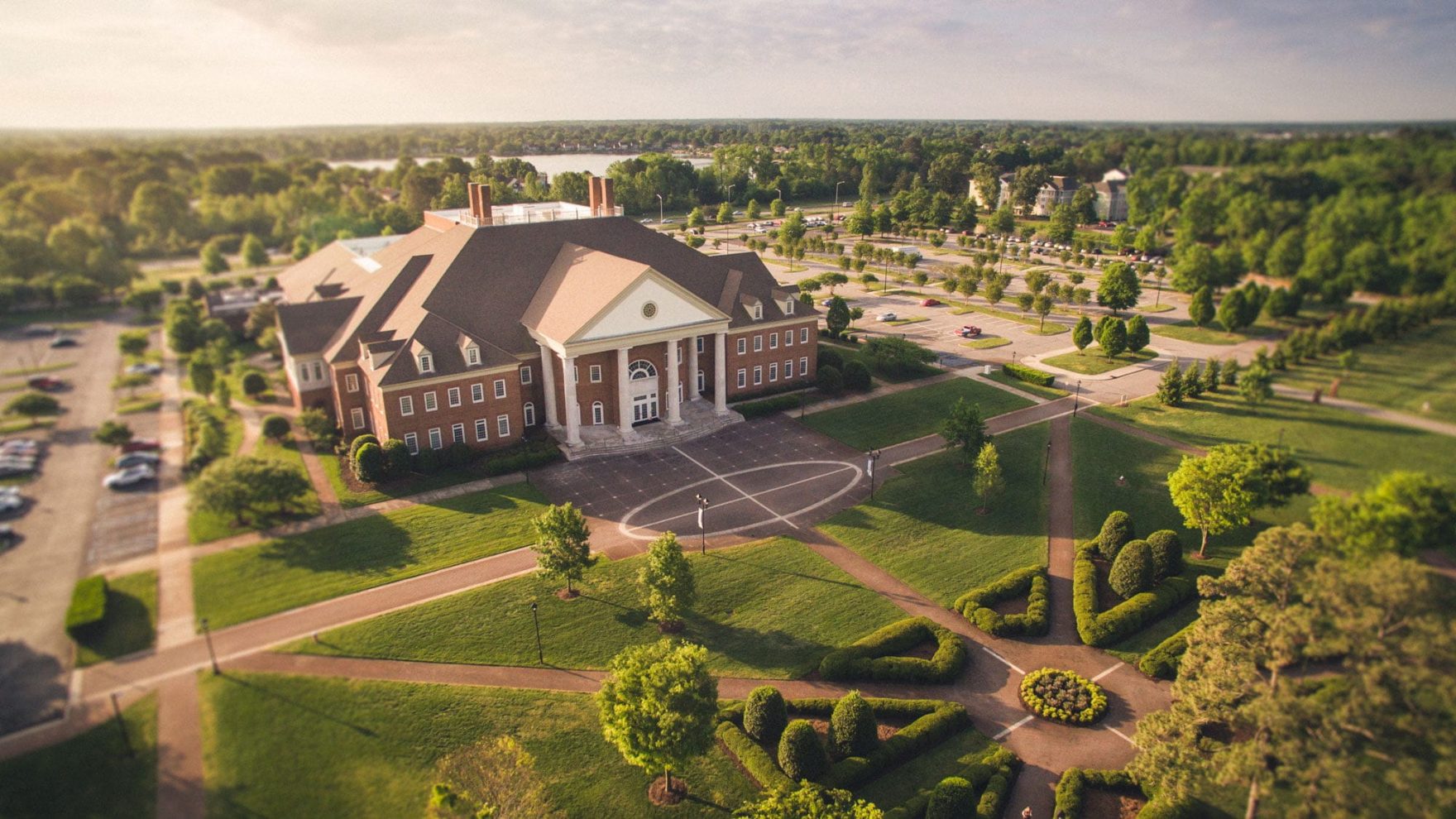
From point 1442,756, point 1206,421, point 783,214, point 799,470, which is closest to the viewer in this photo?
point 1442,756

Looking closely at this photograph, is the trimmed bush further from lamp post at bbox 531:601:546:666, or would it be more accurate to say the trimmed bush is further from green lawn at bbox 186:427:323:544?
lamp post at bbox 531:601:546:666

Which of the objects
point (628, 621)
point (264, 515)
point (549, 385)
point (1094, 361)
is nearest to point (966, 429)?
point (628, 621)

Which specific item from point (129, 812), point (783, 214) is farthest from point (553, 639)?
point (783, 214)

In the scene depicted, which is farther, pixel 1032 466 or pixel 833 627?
pixel 1032 466

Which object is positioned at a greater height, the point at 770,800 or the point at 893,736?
the point at 770,800

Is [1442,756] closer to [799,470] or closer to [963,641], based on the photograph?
[963,641]

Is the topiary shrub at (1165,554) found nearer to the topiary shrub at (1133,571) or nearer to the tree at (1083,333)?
the topiary shrub at (1133,571)

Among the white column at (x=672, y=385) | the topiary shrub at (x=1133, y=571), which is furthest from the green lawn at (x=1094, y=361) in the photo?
the white column at (x=672, y=385)
